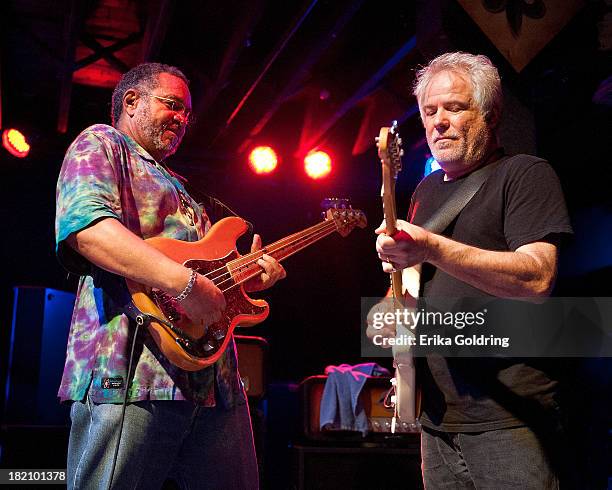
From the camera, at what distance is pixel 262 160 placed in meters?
7.78

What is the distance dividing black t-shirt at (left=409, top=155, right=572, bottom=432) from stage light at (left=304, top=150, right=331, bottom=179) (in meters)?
5.75

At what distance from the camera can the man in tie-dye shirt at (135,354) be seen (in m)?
2.20

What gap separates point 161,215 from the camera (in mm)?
2535

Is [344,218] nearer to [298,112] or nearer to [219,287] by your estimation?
[219,287]

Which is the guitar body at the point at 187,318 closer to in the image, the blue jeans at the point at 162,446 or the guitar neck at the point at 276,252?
the guitar neck at the point at 276,252

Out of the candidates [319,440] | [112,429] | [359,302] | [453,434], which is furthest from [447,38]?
[359,302]

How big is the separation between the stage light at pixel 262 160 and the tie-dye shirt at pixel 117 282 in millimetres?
5167

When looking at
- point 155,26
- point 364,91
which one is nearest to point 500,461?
point 155,26

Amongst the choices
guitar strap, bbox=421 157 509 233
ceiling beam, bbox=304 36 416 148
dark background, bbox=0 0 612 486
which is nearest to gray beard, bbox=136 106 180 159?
guitar strap, bbox=421 157 509 233

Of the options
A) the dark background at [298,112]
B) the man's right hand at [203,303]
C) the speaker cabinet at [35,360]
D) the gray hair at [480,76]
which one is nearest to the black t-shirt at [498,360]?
the gray hair at [480,76]

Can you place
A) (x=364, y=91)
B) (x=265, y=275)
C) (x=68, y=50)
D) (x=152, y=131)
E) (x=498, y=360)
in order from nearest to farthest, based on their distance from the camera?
1. (x=498, y=360)
2. (x=152, y=131)
3. (x=265, y=275)
4. (x=68, y=50)
5. (x=364, y=91)

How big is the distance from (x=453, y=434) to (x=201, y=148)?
6518 mm

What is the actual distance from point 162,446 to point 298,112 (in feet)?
20.7

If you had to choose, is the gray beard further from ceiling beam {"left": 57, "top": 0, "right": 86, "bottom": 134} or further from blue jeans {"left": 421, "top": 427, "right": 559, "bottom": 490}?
ceiling beam {"left": 57, "top": 0, "right": 86, "bottom": 134}
